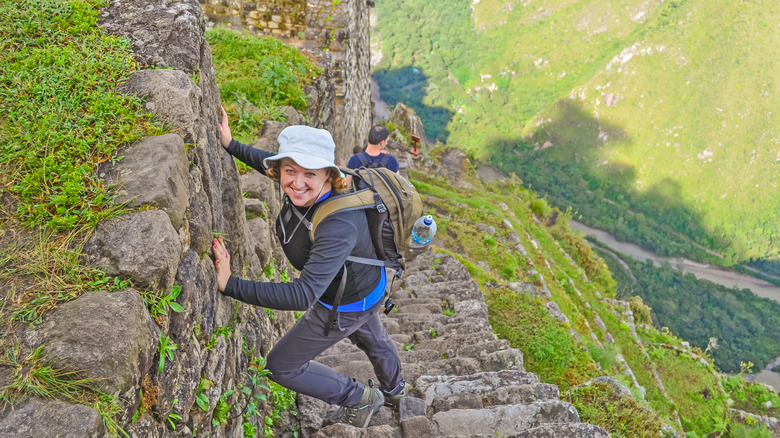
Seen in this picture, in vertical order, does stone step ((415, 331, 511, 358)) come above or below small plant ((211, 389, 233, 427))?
below

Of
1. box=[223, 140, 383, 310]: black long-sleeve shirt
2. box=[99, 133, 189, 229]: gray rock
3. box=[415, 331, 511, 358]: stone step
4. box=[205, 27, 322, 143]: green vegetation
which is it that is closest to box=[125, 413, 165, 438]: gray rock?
box=[223, 140, 383, 310]: black long-sleeve shirt

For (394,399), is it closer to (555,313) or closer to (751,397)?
(555,313)

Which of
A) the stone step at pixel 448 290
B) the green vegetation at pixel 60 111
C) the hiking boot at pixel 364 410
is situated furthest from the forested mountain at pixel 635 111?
the green vegetation at pixel 60 111

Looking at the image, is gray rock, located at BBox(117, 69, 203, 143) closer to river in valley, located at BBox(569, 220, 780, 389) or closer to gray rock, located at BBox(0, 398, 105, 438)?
gray rock, located at BBox(0, 398, 105, 438)

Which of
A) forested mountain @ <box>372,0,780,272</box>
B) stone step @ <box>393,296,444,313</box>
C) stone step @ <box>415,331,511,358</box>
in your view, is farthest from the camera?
forested mountain @ <box>372,0,780,272</box>

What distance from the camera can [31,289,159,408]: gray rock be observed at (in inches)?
77.2

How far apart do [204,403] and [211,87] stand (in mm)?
2493

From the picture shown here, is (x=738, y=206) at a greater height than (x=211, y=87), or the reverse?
(x=211, y=87)

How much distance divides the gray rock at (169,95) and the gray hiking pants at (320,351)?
1615mm

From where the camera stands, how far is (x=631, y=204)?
300ft

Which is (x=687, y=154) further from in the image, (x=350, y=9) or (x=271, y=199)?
(x=271, y=199)

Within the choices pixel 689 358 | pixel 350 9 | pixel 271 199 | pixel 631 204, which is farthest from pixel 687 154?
pixel 271 199

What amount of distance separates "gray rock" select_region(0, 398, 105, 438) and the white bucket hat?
167 centimetres

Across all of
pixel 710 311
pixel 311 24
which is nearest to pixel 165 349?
pixel 311 24
